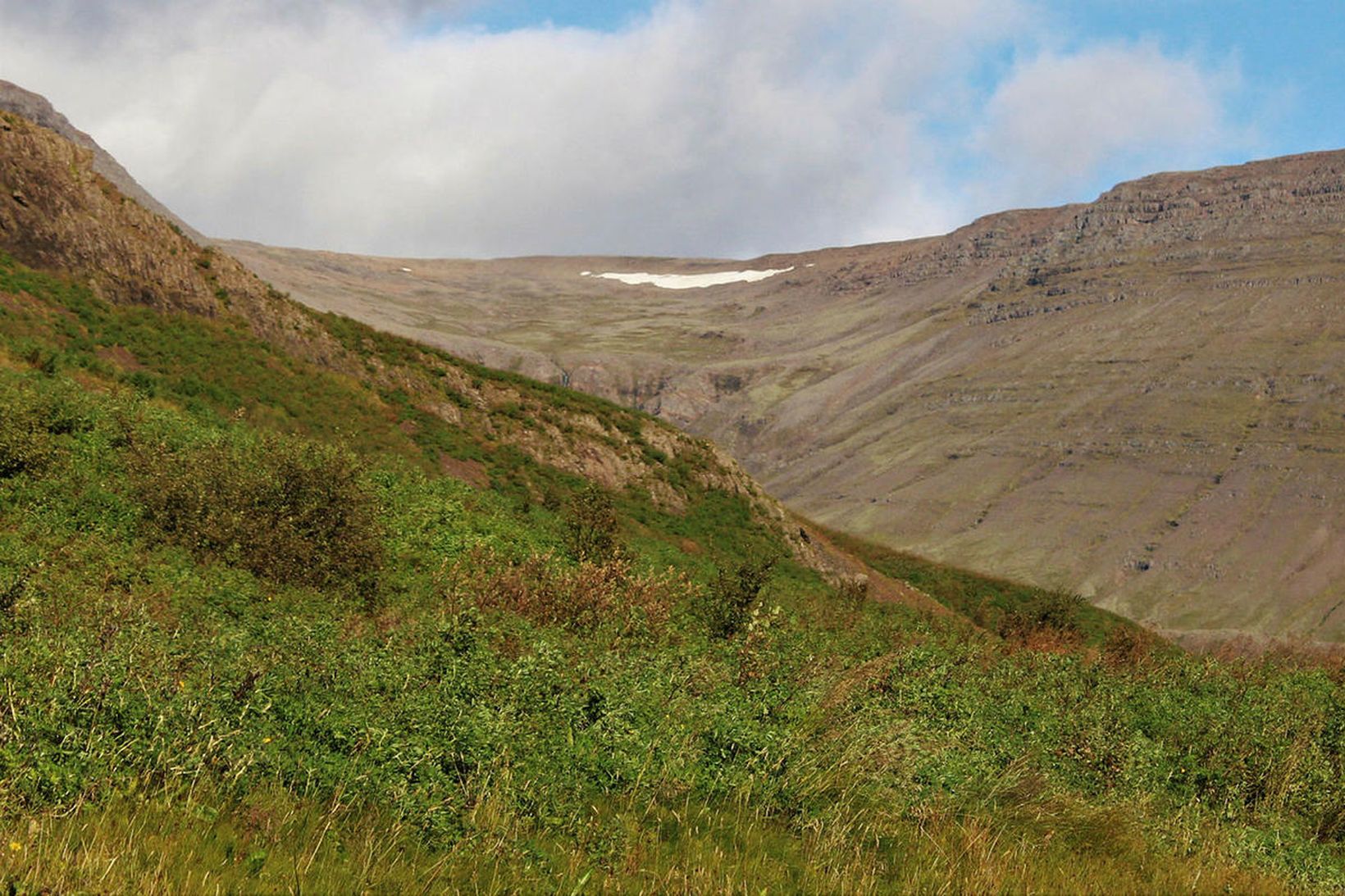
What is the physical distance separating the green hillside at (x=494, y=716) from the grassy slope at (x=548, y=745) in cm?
4

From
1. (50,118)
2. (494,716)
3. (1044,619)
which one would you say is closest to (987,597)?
(1044,619)

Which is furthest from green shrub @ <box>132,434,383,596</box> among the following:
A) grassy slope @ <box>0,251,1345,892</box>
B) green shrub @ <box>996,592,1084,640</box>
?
green shrub @ <box>996,592,1084,640</box>

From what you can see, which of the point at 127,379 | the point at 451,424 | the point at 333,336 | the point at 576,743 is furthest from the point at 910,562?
the point at 576,743

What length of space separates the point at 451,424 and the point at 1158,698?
2697 centimetres

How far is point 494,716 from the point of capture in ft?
25.8

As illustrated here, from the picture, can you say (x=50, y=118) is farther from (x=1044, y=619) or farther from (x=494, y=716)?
(x=494, y=716)

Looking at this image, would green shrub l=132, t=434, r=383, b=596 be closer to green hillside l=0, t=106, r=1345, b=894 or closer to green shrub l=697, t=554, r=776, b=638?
green hillside l=0, t=106, r=1345, b=894

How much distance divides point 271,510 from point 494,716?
1151cm

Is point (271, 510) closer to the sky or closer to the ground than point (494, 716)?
closer to the sky

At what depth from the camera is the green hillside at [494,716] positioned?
6168 mm

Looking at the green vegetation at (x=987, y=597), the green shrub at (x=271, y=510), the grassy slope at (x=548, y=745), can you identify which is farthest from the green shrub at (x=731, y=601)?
the green vegetation at (x=987, y=597)

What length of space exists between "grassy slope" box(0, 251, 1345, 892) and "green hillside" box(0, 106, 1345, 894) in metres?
0.04

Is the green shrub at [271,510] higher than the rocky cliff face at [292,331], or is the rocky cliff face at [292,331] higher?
Result: the rocky cliff face at [292,331]

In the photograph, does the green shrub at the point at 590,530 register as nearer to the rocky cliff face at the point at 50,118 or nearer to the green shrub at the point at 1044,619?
the green shrub at the point at 1044,619
